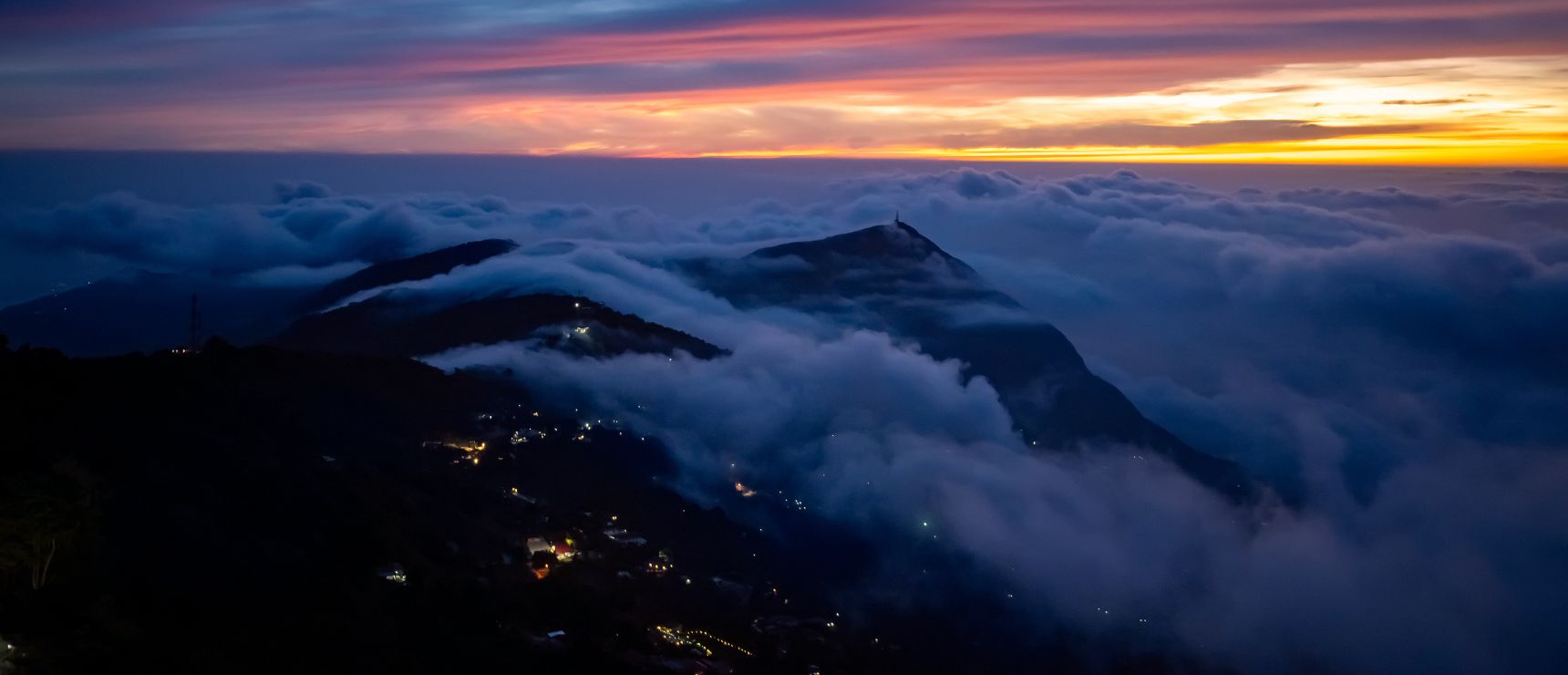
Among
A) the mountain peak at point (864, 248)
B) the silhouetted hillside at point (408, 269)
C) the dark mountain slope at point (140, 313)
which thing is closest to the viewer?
the dark mountain slope at point (140, 313)

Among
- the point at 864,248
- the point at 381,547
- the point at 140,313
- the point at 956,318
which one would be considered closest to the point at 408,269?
the point at 140,313

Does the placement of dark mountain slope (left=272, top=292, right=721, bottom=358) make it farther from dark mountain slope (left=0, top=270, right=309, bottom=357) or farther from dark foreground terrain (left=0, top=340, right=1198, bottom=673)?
dark mountain slope (left=0, top=270, right=309, bottom=357)

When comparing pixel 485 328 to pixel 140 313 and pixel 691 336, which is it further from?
pixel 140 313

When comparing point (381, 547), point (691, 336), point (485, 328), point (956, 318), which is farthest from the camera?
point (956, 318)

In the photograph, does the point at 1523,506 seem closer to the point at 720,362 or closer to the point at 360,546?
the point at 720,362

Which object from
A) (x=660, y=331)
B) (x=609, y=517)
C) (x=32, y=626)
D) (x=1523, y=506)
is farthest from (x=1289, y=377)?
(x=32, y=626)

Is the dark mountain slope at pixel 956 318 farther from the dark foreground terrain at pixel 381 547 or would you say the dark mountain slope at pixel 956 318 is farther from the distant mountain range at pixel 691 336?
the dark foreground terrain at pixel 381 547

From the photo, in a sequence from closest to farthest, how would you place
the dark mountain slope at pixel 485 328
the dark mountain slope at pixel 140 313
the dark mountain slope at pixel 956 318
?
the dark mountain slope at pixel 485 328
the dark mountain slope at pixel 140 313
the dark mountain slope at pixel 956 318

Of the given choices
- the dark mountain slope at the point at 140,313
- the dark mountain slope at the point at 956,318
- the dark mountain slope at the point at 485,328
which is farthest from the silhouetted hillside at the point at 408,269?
the dark mountain slope at the point at 956,318
